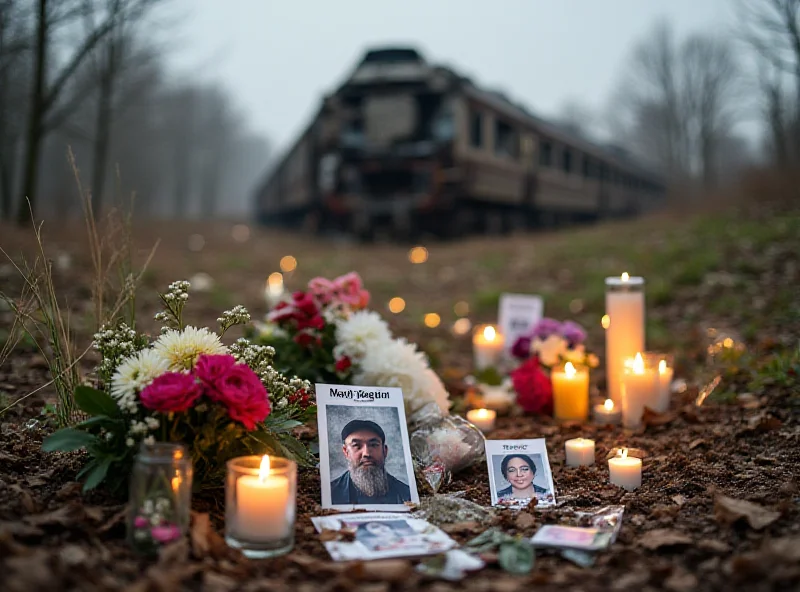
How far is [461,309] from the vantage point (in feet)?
22.8

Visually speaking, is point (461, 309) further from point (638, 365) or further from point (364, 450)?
point (364, 450)

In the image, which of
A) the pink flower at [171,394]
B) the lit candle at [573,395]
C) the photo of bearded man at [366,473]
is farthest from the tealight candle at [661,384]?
the pink flower at [171,394]

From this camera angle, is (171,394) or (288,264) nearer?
(171,394)

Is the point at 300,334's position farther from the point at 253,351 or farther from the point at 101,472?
the point at 101,472

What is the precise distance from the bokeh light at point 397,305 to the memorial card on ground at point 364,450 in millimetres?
4092

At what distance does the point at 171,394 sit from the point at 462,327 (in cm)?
438

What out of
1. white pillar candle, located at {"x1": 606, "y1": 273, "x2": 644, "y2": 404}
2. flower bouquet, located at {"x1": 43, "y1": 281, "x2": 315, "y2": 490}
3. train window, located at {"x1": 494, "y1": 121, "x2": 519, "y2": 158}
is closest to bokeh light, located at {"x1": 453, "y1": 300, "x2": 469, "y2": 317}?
white pillar candle, located at {"x1": 606, "y1": 273, "x2": 644, "y2": 404}

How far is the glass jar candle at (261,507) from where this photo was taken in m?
1.96

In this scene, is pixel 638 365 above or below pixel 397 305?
below

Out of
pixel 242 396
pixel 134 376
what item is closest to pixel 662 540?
pixel 242 396

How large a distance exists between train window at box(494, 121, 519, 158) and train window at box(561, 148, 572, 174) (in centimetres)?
381

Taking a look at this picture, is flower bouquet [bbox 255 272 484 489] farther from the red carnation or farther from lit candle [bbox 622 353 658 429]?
lit candle [bbox 622 353 658 429]

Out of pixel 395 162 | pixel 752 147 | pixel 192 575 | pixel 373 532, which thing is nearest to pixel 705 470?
pixel 373 532

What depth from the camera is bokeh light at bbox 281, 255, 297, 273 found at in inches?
363
